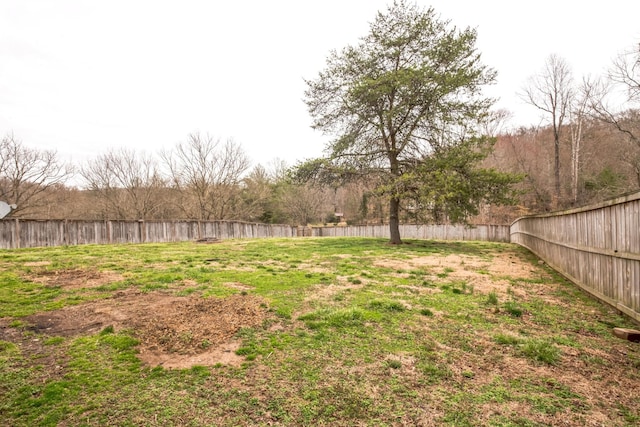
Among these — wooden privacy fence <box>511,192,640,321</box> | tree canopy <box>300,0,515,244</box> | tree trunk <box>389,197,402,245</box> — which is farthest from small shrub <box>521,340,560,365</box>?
tree trunk <box>389,197,402,245</box>

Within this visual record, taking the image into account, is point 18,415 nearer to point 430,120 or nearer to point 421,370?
point 421,370

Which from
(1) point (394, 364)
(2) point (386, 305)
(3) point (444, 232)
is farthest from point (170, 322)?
(3) point (444, 232)

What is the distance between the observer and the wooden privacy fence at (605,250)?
3.84 metres

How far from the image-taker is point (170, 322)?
3848mm

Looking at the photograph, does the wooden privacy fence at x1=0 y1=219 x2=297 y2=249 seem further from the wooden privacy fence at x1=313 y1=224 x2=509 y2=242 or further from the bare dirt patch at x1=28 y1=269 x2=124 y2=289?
the wooden privacy fence at x1=313 y1=224 x2=509 y2=242

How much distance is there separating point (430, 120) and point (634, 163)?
1123cm

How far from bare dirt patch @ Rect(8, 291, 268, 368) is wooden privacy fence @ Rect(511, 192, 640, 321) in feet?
14.8

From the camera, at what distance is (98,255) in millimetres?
9219

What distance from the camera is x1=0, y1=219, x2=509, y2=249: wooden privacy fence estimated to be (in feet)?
42.1

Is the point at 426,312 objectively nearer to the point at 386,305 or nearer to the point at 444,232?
the point at 386,305

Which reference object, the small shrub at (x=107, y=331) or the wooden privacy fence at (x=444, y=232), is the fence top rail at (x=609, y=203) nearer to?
the small shrub at (x=107, y=331)

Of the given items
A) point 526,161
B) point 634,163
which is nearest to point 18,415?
point 634,163

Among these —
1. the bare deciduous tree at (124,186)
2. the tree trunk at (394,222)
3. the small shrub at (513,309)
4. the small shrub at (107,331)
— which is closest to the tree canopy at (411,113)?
the tree trunk at (394,222)

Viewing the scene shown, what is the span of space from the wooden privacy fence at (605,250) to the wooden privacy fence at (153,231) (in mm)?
13509
